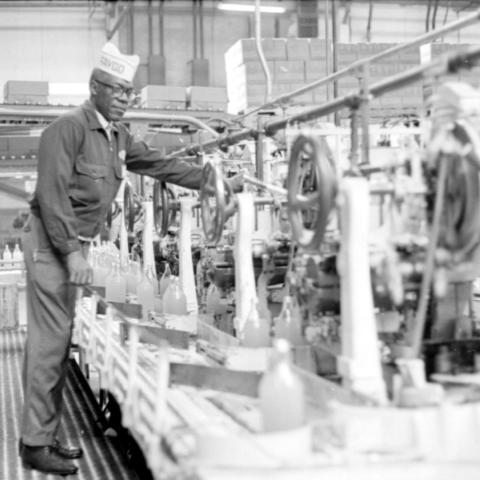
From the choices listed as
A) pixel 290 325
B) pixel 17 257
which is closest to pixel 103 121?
pixel 290 325

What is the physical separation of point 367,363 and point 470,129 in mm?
623

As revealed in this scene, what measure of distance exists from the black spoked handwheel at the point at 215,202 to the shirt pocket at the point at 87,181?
42cm

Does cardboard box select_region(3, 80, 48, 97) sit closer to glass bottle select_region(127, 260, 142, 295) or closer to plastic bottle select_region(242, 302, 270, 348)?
glass bottle select_region(127, 260, 142, 295)

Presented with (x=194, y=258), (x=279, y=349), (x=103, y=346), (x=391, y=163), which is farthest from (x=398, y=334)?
(x=194, y=258)

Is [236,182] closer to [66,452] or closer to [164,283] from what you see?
[164,283]

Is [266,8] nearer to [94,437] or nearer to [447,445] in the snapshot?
[94,437]

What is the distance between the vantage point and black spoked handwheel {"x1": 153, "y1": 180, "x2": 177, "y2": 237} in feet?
13.0

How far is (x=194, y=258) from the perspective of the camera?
13.8ft

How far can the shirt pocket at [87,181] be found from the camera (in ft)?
10.3

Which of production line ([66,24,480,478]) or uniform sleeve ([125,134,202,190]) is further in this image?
uniform sleeve ([125,134,202,190])

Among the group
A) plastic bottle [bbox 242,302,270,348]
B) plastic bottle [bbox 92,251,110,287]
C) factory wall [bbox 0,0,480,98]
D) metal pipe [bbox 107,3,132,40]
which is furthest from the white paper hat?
→ factory wall [bbox 0,0,480,98]

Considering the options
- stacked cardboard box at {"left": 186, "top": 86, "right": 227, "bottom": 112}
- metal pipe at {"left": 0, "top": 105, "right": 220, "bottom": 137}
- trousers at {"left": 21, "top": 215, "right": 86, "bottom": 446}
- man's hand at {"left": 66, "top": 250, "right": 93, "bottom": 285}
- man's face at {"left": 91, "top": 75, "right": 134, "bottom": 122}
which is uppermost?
stacked cardboard box at {"left": 186, "top": 86, "right": 227, "bottom": 112}

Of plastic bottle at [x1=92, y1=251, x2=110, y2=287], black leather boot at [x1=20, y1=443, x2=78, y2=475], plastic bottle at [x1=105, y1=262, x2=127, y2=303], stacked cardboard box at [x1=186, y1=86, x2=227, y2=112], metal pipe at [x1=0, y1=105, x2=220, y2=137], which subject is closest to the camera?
black leather boot at [x1=20, y1=443, x2=78, y2=475]

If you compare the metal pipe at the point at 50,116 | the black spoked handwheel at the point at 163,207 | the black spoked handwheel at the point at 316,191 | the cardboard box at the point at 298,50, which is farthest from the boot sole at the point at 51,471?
the cardboard box at the point at 298,50
